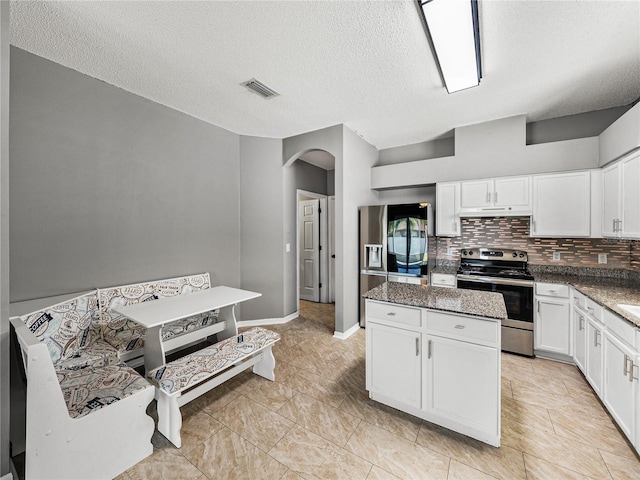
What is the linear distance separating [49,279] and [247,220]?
84.8 inches

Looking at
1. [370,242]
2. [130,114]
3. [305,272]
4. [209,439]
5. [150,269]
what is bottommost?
[209,439]

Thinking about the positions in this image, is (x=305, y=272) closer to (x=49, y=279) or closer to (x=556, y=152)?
(x=49, y=279)

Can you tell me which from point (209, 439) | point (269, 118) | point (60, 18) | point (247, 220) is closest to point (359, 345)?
point (209, 439)

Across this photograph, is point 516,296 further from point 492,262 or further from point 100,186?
point 100,186

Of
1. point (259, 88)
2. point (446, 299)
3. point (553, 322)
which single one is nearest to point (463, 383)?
point (446, 299)

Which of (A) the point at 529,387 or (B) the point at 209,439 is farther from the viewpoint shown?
(A) the point at 529,387

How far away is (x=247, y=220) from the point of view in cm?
392

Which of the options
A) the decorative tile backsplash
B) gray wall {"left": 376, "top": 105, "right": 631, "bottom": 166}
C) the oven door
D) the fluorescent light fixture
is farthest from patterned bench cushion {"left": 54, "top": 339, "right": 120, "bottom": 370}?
gray wall {"left": 376, "top": 105, "right": 631, "bottom": 166}

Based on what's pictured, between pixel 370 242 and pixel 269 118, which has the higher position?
pixel 269 118

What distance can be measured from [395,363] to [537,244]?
2.61 metres

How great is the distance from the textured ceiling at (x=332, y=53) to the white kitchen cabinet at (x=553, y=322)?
200cm

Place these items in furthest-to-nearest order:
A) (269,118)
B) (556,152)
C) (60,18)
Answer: (269,118)
(556,152)
(60,18)

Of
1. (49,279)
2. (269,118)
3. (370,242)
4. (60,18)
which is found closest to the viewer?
(60,18)

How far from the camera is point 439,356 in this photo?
6.09 feet
